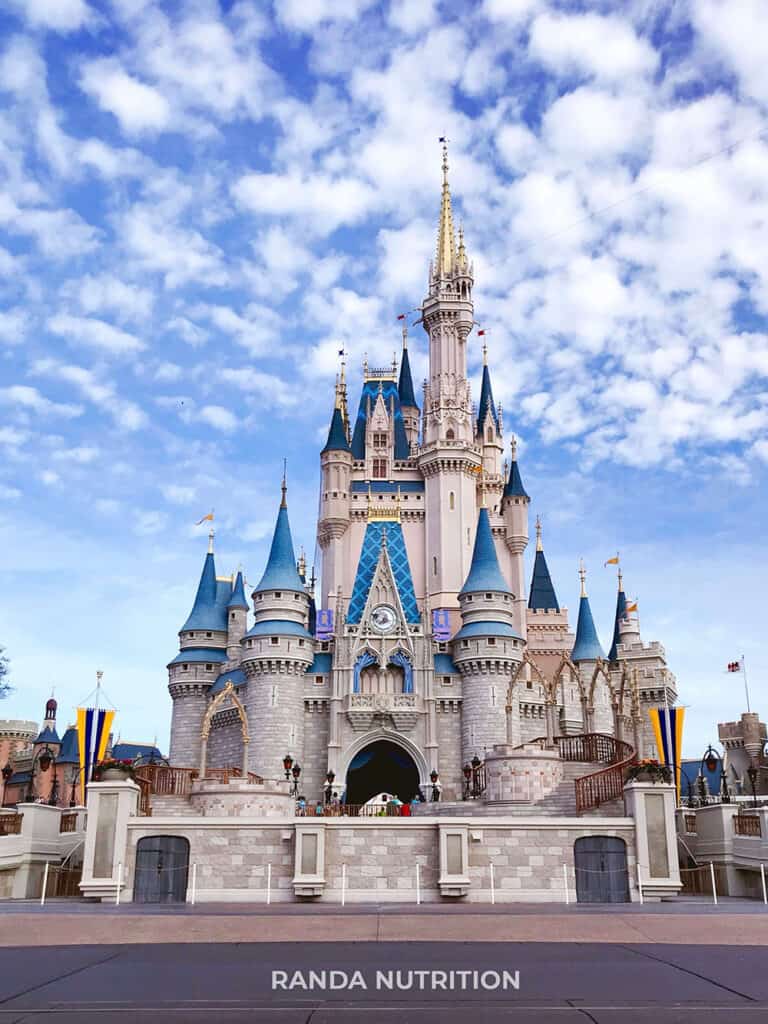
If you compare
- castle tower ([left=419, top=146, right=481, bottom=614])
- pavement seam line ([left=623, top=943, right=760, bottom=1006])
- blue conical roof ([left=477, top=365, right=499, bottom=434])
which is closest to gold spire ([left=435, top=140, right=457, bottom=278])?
castle tower ([left=419, top=146, right=481, bottom=614])

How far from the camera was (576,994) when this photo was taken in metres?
8.89

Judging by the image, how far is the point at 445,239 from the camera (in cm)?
7162

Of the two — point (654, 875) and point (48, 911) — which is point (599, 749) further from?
point (48, 911)

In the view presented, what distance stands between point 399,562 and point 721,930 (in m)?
47.5

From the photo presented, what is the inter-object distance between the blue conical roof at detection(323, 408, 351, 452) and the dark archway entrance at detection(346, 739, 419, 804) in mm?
19661

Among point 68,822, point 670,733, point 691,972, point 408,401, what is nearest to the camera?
point 691,972

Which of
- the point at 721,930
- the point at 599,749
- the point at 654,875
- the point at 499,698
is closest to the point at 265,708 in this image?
the point at 499,698

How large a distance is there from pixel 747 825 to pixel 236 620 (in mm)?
36871

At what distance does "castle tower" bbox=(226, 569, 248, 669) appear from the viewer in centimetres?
5728

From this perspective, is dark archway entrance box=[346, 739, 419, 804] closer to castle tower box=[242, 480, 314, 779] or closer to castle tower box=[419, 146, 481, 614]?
castle tower box=[242, 480, 314, 779]

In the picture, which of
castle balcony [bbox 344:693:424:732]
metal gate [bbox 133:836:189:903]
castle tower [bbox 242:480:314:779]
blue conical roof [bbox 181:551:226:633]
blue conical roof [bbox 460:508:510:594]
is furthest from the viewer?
blue conical roof [bbox 181:551:226:633]

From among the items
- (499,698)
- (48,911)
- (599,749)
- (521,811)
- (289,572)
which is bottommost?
(48,911)

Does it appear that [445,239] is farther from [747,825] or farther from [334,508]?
[747,825]

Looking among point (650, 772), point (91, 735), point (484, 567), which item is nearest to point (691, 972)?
point (650, 772)
